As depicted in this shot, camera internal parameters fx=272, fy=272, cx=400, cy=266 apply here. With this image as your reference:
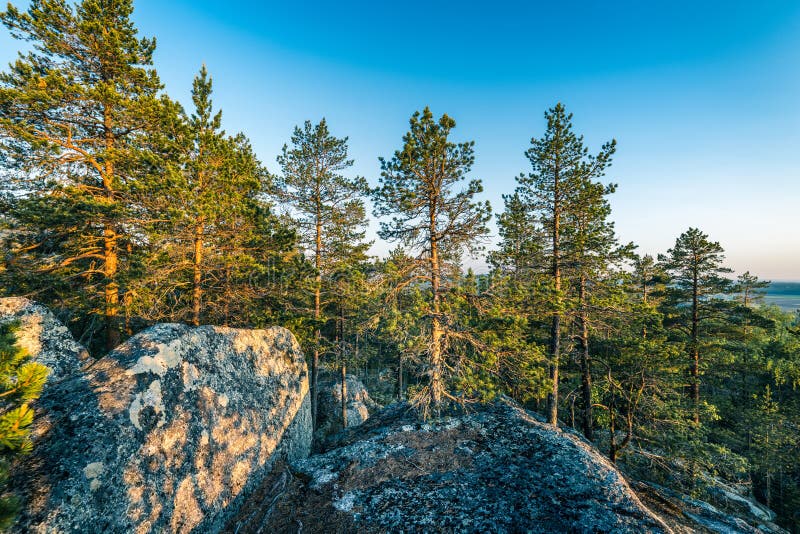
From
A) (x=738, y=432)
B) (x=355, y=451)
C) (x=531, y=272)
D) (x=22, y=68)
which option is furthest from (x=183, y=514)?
(x=738, y=432)

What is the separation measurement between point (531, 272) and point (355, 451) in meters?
8.42

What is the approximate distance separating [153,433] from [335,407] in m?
13.6

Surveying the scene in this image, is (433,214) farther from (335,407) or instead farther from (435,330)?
(335,407)

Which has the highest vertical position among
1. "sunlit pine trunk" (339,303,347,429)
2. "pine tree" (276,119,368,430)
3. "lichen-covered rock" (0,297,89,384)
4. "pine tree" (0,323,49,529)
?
"pine tree" (276,119,368,430)

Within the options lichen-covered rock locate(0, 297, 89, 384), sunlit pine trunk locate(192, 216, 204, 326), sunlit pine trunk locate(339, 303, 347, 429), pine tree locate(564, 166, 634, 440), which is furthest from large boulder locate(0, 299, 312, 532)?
pine tree locate(564, 166, 634, 440)

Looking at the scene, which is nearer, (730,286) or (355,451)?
(355,451)

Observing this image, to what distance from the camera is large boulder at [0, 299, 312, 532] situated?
12.9ft

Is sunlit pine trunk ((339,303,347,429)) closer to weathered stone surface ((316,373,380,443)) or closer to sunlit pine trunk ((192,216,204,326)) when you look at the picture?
weathered stone surface ((316,373,380,443))

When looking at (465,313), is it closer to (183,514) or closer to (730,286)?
(183,514)

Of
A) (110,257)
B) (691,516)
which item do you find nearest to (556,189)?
(691,516)

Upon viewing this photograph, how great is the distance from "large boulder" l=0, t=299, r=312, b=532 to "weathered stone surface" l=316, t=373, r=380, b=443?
364 inches

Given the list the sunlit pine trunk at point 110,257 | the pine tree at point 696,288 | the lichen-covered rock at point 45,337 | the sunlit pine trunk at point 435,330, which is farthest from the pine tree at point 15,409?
the pine tree at point 696,288

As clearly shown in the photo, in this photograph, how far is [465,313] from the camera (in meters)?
8.05

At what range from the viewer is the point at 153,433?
5016 mm
